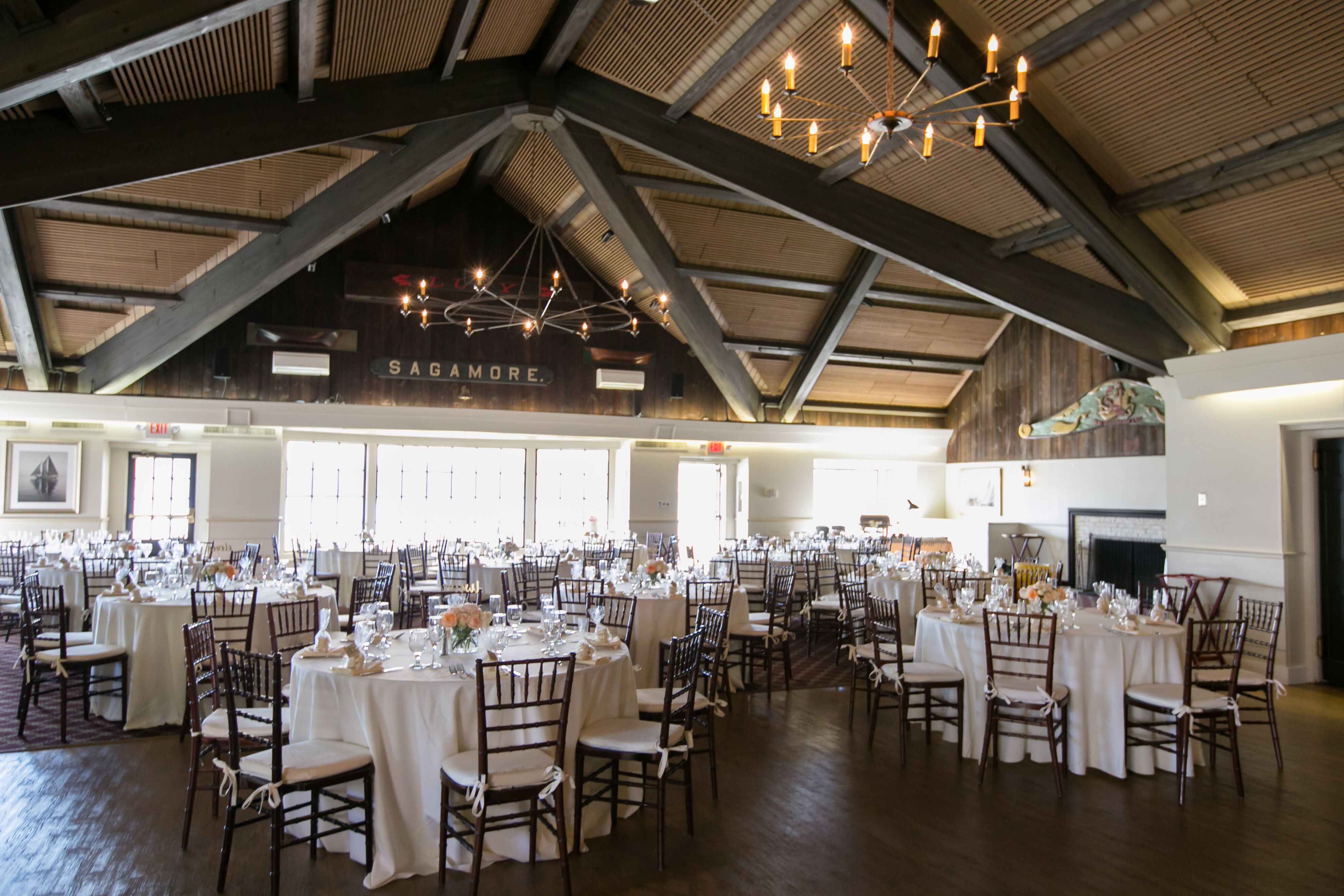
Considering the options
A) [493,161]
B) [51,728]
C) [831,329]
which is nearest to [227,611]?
[51,728]

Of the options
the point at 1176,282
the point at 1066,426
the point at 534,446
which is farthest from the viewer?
the point at 534,446

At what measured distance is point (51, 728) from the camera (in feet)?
20.1

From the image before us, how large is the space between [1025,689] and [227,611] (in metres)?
5.79

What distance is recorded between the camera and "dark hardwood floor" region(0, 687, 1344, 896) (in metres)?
3.90

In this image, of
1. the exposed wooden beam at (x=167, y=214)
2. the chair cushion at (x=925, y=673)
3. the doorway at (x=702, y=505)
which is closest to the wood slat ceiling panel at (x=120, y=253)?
the exposed wooden beam at (x=167, y=214)

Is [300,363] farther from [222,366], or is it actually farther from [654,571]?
[654,571]

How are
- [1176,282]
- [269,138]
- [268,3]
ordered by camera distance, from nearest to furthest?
[268,3], [269,138], [1176,282]

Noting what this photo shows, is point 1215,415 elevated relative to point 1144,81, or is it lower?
lower

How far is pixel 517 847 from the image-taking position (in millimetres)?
4098

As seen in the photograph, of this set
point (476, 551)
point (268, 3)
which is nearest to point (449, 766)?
point (268, 3)

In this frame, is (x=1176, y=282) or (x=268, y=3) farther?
(x=1176, y=282)

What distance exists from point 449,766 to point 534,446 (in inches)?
478

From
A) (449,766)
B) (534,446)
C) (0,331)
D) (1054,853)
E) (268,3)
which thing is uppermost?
(268,3)

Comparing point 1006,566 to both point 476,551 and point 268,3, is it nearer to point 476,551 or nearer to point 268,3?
point 476,551
